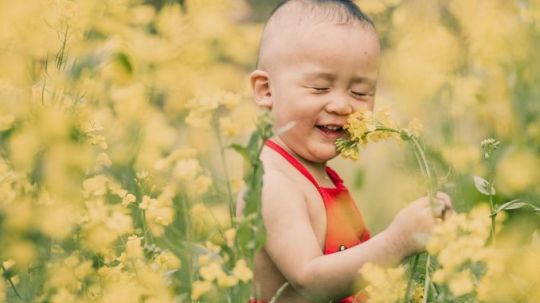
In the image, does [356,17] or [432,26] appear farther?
[432,26]

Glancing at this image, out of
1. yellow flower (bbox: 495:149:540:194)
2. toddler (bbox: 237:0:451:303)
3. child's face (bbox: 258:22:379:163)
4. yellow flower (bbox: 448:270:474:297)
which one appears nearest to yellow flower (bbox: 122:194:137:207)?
toddler (bbox: 237:0:451:303)

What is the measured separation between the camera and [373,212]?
335 centimetres

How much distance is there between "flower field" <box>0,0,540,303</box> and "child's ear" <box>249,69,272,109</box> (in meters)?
0.06

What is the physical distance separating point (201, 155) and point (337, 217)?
0.60 m

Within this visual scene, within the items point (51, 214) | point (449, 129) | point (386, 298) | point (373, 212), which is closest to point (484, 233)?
point (386, 298)

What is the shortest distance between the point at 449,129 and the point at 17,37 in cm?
120

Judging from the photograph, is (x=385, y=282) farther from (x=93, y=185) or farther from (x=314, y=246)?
(x=93, y=185)

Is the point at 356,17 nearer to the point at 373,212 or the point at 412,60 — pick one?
the point at 373,212

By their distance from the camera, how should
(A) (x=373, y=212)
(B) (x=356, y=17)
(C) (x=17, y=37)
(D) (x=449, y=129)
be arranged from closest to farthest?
(B) (x=356, y=17)
(C) (x=17, y=37)
(D) (x=449, y=129)
(A) (x=373, y=212)

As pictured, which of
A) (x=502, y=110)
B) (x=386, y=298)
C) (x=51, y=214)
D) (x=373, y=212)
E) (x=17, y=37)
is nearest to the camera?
(x=386, y=298)

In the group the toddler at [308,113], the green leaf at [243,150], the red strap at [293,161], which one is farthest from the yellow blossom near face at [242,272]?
the red strap at [293,161]

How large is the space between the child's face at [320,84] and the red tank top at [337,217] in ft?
0.13

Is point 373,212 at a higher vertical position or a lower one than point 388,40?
lower

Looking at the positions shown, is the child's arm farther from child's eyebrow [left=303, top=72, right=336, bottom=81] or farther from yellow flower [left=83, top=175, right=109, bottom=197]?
yellow flower [left=83, top=175, right=109, bottom=197]
